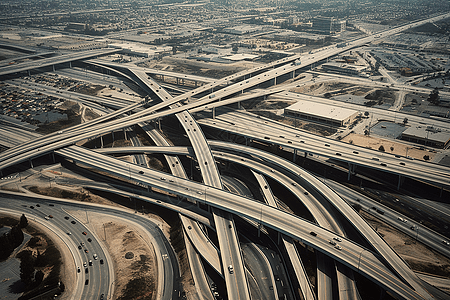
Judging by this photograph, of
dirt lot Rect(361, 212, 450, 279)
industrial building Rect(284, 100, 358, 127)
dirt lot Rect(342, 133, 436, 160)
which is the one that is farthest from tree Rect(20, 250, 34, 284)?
industrial building Rect(284, 100, 358, 127)

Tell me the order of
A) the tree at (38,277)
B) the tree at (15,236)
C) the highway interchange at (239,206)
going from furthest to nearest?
the tree at (15,236) < the tree at (38,277) < the highway interchange at (239,206)

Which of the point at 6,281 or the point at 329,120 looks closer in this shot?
the point at 6,281

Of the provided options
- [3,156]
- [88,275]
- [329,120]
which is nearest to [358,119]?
[329,120]

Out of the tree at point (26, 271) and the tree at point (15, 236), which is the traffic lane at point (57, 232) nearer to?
the tree at point (15, 236)

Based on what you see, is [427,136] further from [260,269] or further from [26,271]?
[26,271]

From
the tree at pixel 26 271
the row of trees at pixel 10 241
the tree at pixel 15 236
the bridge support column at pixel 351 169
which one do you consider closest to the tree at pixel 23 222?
the row of trees at pixel 10 241

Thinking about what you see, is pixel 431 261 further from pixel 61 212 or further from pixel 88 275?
pixel 61 212

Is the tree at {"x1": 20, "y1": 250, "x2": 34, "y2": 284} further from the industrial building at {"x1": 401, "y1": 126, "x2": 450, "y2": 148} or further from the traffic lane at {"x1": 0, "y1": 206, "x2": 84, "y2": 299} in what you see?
the industrial building at {"x1": 401, "y1": 126, "x2": 450, "y2": 148}
